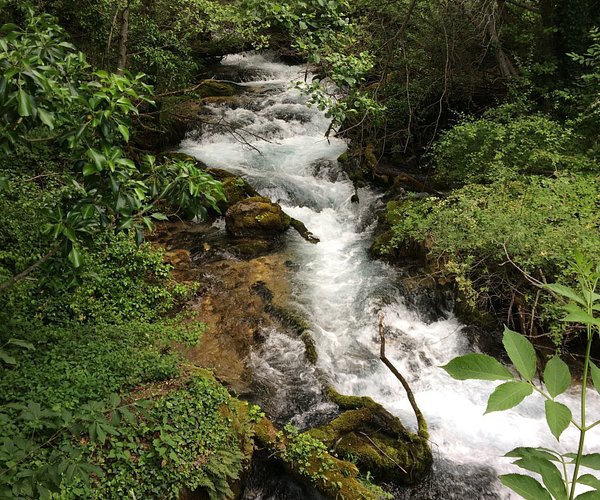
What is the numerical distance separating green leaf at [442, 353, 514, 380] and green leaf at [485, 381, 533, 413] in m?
0.02

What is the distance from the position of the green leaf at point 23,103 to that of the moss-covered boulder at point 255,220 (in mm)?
7207

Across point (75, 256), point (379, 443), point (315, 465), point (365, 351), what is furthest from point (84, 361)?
point (365, 351)

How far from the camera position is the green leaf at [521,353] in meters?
1.02

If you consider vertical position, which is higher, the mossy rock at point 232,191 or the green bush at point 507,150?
the green bush at point 507,150

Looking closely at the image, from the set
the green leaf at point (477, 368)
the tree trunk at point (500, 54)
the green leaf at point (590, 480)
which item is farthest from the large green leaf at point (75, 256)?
the tree trunk at point (500, 54)

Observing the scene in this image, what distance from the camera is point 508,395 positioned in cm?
99

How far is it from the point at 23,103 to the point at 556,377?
7.13 ft

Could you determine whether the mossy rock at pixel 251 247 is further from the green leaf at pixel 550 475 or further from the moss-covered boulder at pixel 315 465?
the green leaf at pixel 550 475

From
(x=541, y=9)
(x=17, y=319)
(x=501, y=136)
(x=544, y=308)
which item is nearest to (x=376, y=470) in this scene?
(x=544, y=308)

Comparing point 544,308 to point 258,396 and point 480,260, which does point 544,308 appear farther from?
point 258,396

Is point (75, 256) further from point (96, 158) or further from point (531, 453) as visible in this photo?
point (531, 453)

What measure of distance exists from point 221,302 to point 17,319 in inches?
122

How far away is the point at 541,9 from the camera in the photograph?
9.64 metres

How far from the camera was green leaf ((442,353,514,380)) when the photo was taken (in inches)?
38.4
